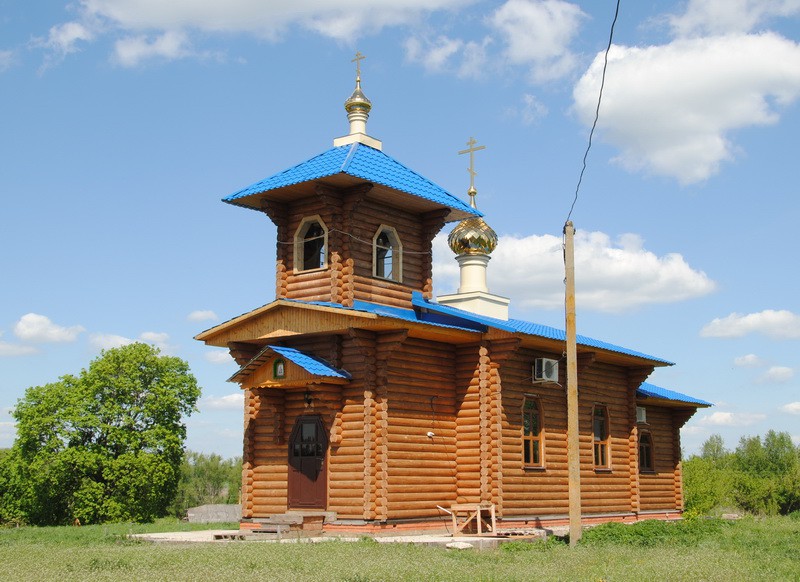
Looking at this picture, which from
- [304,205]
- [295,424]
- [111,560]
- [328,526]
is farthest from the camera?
[304,205]

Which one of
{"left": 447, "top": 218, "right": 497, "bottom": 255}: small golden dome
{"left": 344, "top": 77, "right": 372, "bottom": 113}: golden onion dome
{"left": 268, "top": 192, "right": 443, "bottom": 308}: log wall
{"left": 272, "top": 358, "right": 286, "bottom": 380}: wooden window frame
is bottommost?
{"left": 272, "top": 358, "right": 286, "bottom": 380}: wooden window frame

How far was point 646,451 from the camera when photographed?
87.9 feet

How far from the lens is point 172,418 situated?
32.1m

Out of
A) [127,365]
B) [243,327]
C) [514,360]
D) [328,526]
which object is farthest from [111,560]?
[127,365]

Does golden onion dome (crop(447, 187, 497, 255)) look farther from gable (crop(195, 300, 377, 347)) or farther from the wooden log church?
gable (crop(195, 300, 377, 347))

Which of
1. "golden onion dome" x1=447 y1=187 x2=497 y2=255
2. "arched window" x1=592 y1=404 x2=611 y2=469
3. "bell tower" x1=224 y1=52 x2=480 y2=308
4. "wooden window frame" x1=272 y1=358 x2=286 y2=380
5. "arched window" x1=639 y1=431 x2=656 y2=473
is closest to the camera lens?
→ "wooden window frame" x1=272 y1=358 x2=286 y2=380

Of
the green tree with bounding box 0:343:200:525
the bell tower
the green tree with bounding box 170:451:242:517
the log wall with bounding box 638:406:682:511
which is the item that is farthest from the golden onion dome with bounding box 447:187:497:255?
the green tree with bounding box 170:451:242:517

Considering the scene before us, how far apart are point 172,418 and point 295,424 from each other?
566 inches

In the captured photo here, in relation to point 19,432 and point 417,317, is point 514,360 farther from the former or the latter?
point 19,432

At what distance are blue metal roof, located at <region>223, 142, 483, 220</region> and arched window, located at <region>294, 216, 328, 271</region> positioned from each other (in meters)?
1.06

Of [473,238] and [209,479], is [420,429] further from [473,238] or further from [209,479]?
[209,479]

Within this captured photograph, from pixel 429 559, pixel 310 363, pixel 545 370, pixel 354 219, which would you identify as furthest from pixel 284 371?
pixel 429 559

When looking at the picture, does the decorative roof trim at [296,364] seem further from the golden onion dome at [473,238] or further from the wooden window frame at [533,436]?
the golden onion dome at [473,238]

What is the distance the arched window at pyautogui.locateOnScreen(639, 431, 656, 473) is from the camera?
26.5m
